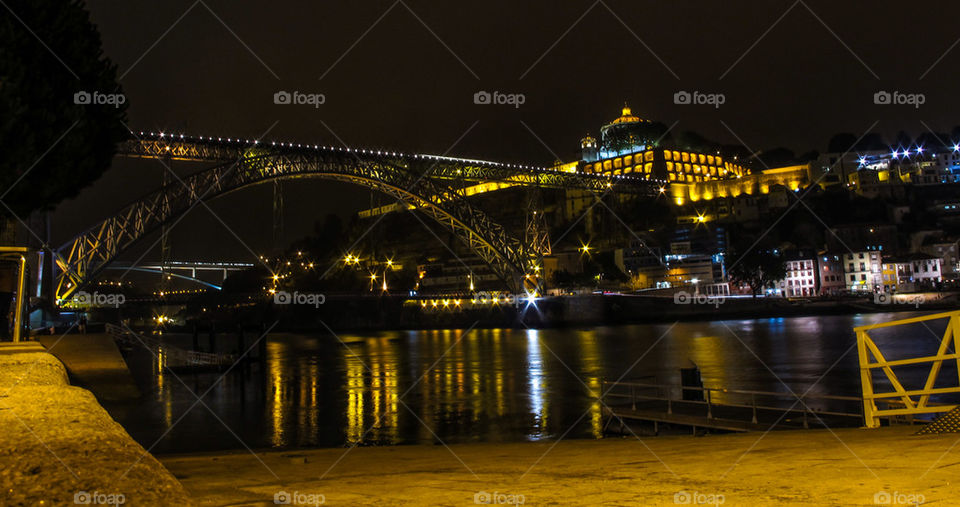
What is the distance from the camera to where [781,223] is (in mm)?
78125

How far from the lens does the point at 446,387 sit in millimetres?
19172

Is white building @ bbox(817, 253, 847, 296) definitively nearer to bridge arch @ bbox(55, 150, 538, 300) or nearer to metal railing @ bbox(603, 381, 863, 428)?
bridge arch @ bbox(55, 150, 538, 300)

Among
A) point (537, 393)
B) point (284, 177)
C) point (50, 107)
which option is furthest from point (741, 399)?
point (284, 177)

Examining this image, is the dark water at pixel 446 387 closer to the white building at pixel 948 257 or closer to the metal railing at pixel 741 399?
the metal railing at pixel 741 399

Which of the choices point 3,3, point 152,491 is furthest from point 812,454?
point 3,3

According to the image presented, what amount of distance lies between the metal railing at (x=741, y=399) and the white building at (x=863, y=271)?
58589 millimetres

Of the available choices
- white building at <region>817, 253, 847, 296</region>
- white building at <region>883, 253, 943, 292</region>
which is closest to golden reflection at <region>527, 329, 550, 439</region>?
white building at <region>817, 253, 847, 296</region>

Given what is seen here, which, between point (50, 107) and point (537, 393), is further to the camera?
point (537, 393)

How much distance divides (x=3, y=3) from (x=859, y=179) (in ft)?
285

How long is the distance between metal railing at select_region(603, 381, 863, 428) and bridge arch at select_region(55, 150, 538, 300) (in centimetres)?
2567

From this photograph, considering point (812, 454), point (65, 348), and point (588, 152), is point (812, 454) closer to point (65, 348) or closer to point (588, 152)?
point (65, 348)

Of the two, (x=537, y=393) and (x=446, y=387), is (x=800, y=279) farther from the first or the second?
(x=537, y=393)

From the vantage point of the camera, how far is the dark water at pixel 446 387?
39.5ft

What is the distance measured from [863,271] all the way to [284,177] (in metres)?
54.5
